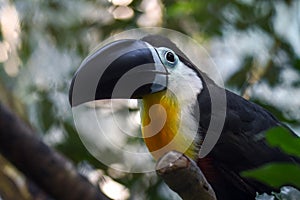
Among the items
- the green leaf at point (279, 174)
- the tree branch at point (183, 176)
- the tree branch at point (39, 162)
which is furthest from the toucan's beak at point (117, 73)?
the green leaf at point (279, 174)

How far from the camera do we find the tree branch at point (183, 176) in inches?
77.2

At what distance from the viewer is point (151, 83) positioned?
2674mm

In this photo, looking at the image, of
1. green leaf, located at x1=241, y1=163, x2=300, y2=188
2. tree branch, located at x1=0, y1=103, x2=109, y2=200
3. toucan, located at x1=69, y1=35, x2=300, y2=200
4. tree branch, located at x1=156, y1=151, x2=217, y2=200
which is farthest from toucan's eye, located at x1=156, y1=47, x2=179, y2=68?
green leaf, located at x1=241, y1=163, x2=300, y2=188

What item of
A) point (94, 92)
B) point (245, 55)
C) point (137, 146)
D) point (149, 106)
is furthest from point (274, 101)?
point (94, 92)

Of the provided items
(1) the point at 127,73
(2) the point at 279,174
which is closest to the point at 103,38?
(1) the point at 127,73

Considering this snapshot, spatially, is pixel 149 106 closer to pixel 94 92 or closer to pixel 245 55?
pixel 94 92

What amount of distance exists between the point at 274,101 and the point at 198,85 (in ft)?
2.60

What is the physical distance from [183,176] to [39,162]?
3.16 ft

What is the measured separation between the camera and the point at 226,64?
155 inches

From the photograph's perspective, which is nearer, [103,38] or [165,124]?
[165,124]

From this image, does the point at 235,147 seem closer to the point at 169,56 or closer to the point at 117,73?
the point at 169,56

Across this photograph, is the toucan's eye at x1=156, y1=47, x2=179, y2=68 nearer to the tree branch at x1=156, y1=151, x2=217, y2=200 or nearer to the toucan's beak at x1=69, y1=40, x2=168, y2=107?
the toucan's beak at x1=69, y1=40, x2=168, y2=107

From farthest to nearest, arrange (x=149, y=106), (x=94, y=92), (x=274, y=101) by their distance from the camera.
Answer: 1. (x=274, y=101)
2. (x=149, y=106)
3. (x=94, y=92)

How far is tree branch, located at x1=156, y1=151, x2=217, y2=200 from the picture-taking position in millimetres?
1960
